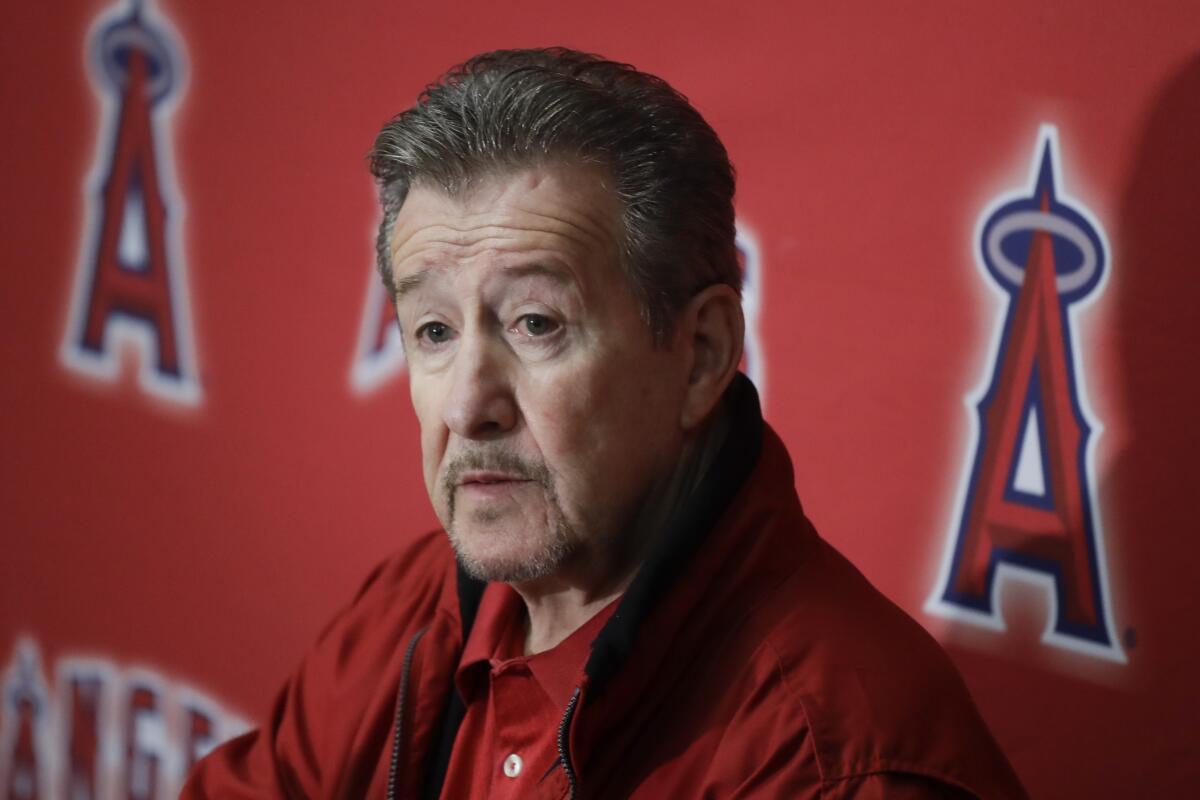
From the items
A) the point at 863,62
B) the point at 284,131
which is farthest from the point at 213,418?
the point at 863,62

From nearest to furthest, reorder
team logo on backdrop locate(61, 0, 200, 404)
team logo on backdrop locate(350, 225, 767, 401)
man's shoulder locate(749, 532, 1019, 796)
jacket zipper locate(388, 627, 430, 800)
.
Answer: man's shoulder locate(749, 532, 1019, 796) < jacket zipper locate(388, 627, 430, 800) < team logo on backdrop locate(350, 225, 767, 401) < team logo on backdrop locate(61, 0, 200, 404)

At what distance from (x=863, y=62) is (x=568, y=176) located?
0.45 m

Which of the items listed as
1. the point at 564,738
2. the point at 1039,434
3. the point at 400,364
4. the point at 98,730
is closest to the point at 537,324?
the point at 564,738

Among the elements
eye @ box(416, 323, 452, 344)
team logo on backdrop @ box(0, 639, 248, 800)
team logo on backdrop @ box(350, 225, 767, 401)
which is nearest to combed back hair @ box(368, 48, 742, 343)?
eye @ box(416, 323, 452, 344)

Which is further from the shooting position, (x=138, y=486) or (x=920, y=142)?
(x=138, y=486)

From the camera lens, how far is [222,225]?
1838 millimetres

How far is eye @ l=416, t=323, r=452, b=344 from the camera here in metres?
1.17

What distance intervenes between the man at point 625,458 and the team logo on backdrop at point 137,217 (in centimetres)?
75

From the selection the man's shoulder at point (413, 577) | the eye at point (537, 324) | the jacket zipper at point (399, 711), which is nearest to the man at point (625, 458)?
the eye at point (537, 324)

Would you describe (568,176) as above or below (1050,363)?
above

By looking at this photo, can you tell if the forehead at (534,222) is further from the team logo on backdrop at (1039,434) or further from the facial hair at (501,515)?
the team logo on backdrop at (1039,434)

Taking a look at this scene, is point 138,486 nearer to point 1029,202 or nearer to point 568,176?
point 568,176

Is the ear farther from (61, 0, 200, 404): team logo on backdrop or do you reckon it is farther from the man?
(61, 0, 200, 404): team logo on backdrop

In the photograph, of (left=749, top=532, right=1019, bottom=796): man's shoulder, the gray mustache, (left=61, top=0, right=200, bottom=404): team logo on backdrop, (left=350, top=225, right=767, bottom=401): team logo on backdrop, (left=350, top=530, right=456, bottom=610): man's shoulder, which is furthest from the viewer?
(left=61, top=0, right=200, bottom=404): team logo on backdrop
